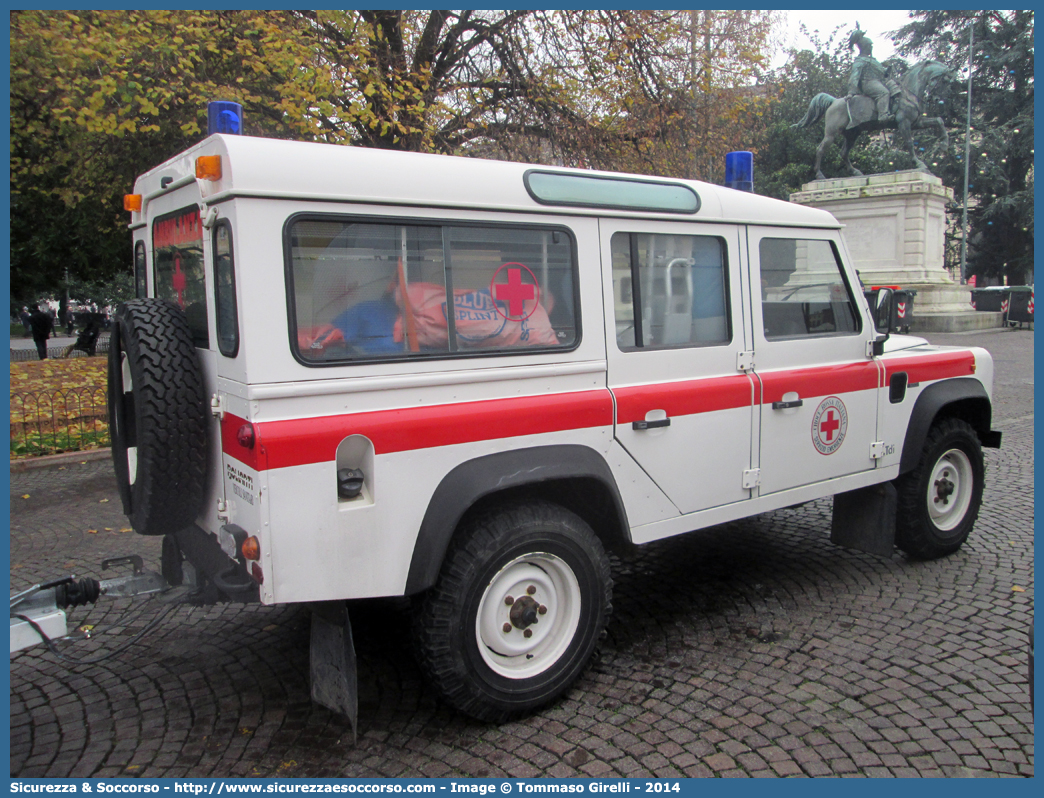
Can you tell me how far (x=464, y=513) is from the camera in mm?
3305

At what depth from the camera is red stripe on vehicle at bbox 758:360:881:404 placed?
13.8ft

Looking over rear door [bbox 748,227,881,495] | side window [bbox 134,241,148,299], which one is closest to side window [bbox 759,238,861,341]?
rear door [bbox 748,227,881,495]

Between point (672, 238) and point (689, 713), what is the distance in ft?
7.36

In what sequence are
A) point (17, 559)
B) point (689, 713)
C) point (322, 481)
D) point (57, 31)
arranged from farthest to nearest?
1. point (57, 31)
2. point (17, 559)
3. point (689, 713)
4. point (322, 481)

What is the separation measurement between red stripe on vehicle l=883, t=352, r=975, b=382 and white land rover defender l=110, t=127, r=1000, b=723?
2.53 feet

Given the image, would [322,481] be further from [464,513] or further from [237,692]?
[237,692]

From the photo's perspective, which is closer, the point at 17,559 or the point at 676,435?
the point at 676,435

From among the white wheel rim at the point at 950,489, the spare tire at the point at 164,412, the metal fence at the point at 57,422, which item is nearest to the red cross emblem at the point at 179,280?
the spare tire at the point at 164,412

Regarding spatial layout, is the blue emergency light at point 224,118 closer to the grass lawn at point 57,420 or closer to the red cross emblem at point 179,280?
the red cross emblem at point 179,280

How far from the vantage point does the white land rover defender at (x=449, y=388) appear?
2867mm

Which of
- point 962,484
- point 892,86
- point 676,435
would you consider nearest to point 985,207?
point 892,86

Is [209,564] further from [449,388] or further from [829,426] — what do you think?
[829,426]

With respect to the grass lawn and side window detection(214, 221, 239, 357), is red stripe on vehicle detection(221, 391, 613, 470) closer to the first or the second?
side window detection(214, 221, 239, 357)

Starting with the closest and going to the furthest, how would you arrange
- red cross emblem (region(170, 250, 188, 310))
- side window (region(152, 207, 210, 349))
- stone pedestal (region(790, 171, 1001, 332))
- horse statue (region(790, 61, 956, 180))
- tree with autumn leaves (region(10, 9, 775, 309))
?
side window (region(152, 207, 210, 349)) → red cross emblem (region(170, 250, 188, 310)) → tree with autumn leaves (region(10, 9, 775, 309)) → stone pedestal (region(790, 171, 1001, 332)) → horse statue (region(790, 61, 956, 180))
